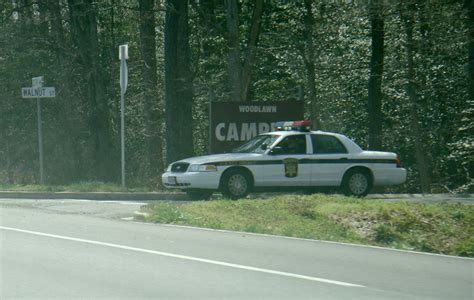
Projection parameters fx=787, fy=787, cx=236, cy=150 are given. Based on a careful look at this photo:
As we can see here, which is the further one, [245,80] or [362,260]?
[245,80]

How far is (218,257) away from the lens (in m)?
10.2

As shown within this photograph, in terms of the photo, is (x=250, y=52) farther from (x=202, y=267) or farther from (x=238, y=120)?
(x=202, y=267)

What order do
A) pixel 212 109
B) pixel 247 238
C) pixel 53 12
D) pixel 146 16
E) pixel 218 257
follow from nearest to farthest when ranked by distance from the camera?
pixel 218 257 < pixel 247 238 < pixel 212 109 < pixel 146 16 < pixel 53 12

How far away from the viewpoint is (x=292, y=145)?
18.2 m

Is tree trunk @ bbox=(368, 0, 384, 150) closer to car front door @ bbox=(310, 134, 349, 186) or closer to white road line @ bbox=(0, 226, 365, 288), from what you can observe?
car front door @ bbox=(310, 134, 349, 186)

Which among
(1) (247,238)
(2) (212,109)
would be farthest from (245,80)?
(1) (247,238)

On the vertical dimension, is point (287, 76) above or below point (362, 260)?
above

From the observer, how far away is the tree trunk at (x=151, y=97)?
2712 cm

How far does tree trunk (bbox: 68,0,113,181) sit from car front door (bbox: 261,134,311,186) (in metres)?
12.3

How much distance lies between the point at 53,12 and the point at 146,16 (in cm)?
504

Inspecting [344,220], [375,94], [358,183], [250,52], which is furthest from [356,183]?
[375,94]

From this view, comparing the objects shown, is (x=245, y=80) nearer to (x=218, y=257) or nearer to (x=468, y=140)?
(x=468, y=140)

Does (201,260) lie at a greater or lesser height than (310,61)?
lesser

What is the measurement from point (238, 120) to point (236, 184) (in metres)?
3.59
